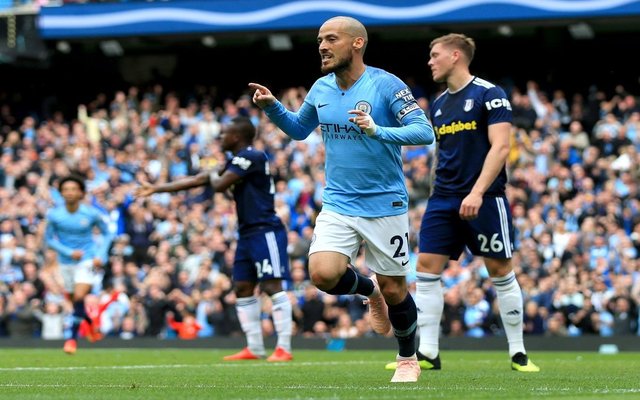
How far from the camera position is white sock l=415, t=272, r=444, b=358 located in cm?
1067

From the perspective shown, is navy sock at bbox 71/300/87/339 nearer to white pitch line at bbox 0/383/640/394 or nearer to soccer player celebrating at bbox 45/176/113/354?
soccer player celebrating at bbox 45/176/113/354

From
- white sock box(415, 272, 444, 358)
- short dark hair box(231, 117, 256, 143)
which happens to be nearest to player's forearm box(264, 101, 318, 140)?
white sock box(415, 272, 444, 358)

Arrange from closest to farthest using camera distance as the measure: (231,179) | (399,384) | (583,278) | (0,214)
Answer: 1. (399,384)
2. (231,179)
3. (583,278)
4. (0,214)

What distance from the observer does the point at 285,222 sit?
23234 mm

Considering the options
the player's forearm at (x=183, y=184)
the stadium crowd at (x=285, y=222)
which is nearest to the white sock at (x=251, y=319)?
the player's forearm at (x=183, y=184)

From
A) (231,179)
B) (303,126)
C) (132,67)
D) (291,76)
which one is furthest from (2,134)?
(303,126)

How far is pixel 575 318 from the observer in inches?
734

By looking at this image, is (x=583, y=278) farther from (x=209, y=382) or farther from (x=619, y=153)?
(x=209, y=382)

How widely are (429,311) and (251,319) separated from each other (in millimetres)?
3315

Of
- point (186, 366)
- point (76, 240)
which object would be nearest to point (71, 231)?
point (76, 240)

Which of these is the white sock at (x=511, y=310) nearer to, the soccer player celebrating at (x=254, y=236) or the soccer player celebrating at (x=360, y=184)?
the soccer player celebrating at (x=360, y=184)

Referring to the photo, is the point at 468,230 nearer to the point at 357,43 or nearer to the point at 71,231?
the point at 357,43

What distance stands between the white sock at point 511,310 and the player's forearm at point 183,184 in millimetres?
3651

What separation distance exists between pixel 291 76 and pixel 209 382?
2309 cm
